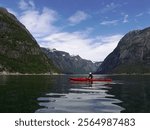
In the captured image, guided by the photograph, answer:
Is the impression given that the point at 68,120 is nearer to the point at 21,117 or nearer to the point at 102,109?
the point at 21,117

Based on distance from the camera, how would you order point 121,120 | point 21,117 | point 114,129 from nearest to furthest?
point 114,129 < point 121,120 < point 21,117

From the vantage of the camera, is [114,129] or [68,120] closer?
[114,129]

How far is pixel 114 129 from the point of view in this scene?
2527 centimetres

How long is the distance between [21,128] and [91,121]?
6015mm

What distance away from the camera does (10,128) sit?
25766 mm

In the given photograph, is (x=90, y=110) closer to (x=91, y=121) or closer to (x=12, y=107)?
(x=12, y=107)

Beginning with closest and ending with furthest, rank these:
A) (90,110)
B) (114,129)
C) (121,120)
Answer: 1. (114,129)
2. (121,120)
3. (90,110)

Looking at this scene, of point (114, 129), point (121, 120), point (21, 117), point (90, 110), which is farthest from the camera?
point (90, 110)

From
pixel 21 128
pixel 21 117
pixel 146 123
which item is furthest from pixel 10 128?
pixel 146 123

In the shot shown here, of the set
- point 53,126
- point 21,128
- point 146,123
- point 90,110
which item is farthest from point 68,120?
point 90,110

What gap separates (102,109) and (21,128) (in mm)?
17910

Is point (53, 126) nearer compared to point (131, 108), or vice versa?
point (53, 126)

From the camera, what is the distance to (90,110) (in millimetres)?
40469

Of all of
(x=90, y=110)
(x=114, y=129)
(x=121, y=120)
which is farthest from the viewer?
(x=90, y=110)
